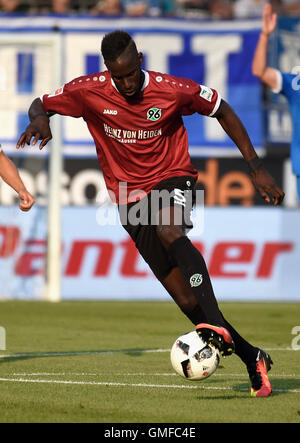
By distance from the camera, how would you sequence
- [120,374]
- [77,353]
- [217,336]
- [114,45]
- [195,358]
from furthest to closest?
[77,353] → [120,374] → [114,45] → [195,358] → [217,336]

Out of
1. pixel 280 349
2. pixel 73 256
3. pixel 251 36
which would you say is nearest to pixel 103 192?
pixel 73 256

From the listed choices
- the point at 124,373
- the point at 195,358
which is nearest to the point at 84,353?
the point at 124,373

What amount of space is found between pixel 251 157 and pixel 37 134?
54.8 inches

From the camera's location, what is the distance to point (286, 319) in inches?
523

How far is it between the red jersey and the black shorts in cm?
8

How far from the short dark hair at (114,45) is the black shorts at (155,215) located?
916 millimetres

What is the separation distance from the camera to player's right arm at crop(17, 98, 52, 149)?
6555 mm

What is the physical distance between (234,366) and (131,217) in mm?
2154

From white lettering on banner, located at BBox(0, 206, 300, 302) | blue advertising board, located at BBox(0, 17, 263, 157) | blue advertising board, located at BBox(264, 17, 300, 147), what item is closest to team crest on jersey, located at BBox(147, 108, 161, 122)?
white lettering on banner, located at BBox(0, 206, 300, 302)

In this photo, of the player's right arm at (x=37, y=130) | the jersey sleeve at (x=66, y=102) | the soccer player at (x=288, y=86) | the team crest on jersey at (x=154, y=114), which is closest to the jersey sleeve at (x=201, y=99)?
the team crest on jersey at (x=154, y=114)

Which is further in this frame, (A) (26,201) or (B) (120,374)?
(B) (120,374)

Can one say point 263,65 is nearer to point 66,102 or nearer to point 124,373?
point 66,102

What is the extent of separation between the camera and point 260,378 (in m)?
6.73

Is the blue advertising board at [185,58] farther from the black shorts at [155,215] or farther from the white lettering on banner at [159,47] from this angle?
the black shorts at [155,215]
